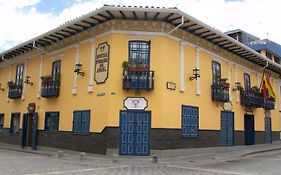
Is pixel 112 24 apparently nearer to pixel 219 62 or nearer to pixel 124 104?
pixel 124 104

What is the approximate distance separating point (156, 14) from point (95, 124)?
6.10m

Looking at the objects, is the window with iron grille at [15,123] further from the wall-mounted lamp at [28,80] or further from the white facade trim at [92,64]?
the white facade trim at [92,64]

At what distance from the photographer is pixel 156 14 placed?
15.2 metres

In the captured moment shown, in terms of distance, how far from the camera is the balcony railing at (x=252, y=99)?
21.2 m

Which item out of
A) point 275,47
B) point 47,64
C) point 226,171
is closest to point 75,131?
point 47,64

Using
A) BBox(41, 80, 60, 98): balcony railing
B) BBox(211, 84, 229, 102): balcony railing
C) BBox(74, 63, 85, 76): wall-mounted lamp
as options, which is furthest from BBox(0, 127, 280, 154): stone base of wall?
BBox(74, 63, 85, 76): wall-mounted lamp

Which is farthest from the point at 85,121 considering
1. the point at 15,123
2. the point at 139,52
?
the point at 15,123

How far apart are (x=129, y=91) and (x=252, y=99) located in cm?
1050

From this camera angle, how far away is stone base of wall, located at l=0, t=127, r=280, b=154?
1497 centimetres

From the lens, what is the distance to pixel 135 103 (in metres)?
15.2

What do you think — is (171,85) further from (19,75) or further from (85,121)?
(19,75)

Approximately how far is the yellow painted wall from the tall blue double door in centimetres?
33

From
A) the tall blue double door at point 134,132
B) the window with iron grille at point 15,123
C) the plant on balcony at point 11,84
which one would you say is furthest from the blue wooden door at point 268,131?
the plant on balcony at point 11,84

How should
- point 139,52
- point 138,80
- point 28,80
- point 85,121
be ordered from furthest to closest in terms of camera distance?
1. point 28,80
2. point 85,121
3. point 139,52
4. point 138,80
